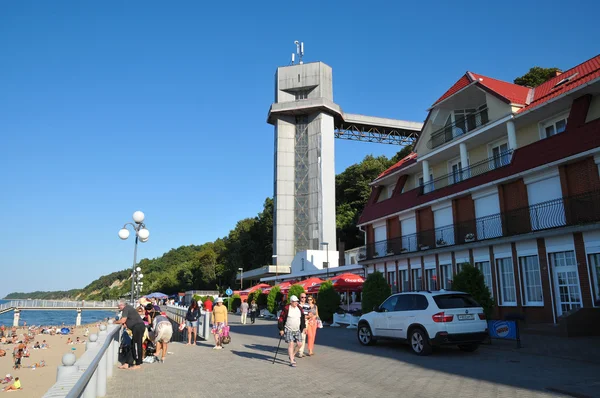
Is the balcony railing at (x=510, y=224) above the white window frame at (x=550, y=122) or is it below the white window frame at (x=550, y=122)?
below

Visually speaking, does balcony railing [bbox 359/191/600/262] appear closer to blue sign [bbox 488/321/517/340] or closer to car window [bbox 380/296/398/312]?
blue sign [bbox 488/321/517/340]

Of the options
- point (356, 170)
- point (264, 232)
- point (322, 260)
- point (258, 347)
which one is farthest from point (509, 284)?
point (264, 232)

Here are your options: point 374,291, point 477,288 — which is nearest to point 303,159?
point 374,291

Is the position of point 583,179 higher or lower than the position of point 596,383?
higher

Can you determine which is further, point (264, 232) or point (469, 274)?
point (264, 232)

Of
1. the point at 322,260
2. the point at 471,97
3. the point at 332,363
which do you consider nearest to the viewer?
the point at 332,363

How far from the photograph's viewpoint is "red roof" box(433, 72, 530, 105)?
866 inches

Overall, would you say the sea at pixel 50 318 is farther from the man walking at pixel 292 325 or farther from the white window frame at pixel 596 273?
the white window frame at pixel 596 273

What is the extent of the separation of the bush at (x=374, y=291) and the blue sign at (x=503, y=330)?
6809mm

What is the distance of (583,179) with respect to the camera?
1792 cm

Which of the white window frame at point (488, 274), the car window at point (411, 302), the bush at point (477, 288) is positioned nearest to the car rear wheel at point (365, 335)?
the car window at point (411, 302)

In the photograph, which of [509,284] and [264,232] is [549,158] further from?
[264,232]

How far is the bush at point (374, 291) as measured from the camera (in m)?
21.7

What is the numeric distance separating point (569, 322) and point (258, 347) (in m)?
10.8
